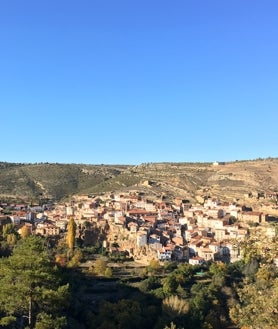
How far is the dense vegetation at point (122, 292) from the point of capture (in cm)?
1131

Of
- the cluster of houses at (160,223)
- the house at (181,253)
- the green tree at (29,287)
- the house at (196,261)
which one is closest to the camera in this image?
the green tree at (29,287)

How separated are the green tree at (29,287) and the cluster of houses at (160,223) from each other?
2782 centimetres

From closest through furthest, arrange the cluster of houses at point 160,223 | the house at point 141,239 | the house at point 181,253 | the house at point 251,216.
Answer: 1. the house at point 181,253
2. the cluster of houses at point 160,223
3. the house at point 141,239
4. the house at point 251,216

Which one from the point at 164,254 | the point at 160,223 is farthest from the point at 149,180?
the point at 164,254

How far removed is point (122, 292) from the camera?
104 ft

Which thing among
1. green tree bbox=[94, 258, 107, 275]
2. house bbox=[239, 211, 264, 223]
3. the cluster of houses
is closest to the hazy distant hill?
the cluster of houses

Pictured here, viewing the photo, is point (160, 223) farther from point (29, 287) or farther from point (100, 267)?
point (29, 287)

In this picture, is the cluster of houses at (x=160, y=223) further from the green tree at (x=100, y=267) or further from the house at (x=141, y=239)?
the green tree at (x=100, y=267)

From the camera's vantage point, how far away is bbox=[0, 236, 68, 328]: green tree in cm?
1338

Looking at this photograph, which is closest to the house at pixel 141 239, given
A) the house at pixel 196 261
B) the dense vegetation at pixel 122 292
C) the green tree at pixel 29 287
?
the dense vegetation at pixel 122 292

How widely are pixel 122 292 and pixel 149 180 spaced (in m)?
48.1

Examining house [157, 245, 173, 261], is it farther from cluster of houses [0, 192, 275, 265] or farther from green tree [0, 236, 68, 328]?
green tree [0, 236, 68, 328]

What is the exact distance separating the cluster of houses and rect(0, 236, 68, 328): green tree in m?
27.8

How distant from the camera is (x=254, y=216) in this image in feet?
172
